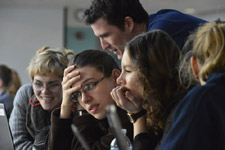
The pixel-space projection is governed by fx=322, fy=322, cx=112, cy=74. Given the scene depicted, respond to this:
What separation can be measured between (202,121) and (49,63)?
4.00 ft

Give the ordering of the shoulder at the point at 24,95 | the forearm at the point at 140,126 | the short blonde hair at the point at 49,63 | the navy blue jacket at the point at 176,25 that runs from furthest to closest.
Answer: the shoulder at the point at 24,95, the short blonde hair at the point at 49,63, the navy blue jacket at the point at 176,25, the forearm at the point at 140,126

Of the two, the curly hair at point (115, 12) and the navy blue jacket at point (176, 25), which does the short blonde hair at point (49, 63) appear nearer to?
the curly hair at point (115, 12)

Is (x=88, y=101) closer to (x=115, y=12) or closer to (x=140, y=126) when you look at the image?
(x=140, y=126)

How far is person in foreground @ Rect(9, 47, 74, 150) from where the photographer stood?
1817 millimetres

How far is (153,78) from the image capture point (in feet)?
3.40

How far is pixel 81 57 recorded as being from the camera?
1447mm

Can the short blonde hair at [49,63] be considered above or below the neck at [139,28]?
below

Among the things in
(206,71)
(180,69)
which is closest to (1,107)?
(180,69)

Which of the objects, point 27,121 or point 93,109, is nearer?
point 93,109

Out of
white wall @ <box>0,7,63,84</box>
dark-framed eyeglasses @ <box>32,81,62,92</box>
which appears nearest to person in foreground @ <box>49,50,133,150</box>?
dark-framed eyeglasses @ <box>32,81,62,92</box>

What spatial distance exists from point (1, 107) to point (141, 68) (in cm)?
62

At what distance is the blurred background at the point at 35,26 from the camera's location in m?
7.09

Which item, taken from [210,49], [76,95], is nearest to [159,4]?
[76,95]

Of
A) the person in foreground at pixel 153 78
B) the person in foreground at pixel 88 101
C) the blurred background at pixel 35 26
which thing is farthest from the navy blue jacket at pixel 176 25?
the blurred background at pixel 35 26
